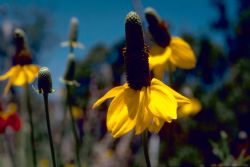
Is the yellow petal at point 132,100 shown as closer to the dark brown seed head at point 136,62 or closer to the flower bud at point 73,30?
the dark brown seed head at point 136,62

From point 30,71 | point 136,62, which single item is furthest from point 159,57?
point 136,62

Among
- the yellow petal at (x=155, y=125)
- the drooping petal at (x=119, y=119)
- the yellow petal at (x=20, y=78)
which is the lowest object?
the yellow petal at (x=155, y=125)

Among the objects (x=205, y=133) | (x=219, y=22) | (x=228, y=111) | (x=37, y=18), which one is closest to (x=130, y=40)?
(x=205, y=133)

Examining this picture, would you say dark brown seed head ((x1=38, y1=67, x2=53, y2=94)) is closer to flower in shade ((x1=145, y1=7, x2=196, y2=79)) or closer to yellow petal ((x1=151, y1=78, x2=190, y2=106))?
yellow petal ((x1=151, y1=78, x2=190, y2=106))

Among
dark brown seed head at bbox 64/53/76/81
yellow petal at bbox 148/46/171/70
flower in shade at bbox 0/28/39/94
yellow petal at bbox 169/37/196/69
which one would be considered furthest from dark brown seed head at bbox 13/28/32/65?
yellow petal at bbox 169/37/196/69

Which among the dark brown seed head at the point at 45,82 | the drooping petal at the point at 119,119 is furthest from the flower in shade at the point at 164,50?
the dark brown seed head at the point at 45,82

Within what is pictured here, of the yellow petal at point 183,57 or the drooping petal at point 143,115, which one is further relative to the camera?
the yellow petal at point 183,57
